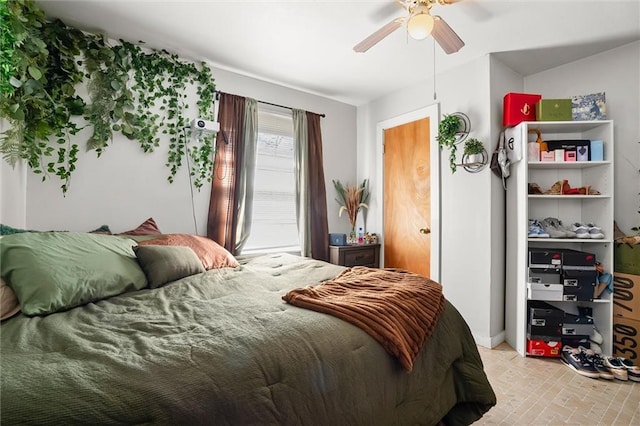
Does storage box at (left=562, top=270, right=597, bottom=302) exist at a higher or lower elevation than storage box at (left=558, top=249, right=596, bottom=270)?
lower

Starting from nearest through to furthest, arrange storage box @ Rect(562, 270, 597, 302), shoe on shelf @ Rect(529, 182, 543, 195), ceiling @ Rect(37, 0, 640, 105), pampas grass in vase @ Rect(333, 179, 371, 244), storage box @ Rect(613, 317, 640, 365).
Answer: ceiling @ Rect(37, 0, 640, 105), storage box @ Rect(613, 317, 640, 365), storage box @ Rect(562, 270, 597, 302), shoe on shelf @ Rect(529, 182, 543, 195), pampas grass in vase @ Rect(333, 179, 371, 244)

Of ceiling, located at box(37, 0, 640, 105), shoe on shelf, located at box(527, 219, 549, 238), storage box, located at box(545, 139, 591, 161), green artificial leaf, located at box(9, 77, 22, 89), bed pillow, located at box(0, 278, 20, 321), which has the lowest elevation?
bed pillow, located at box(0, 278, 20, 321)

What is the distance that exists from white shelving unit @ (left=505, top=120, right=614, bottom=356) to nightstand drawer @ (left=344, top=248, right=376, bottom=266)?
1446 mm

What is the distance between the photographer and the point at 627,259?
2453 mm

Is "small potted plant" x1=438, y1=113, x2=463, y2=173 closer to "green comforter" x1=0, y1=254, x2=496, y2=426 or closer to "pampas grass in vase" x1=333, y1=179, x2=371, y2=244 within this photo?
"pampas grass in vase" x1=333, y1=179, x2=371, y2=244

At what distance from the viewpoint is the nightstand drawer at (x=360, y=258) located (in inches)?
140

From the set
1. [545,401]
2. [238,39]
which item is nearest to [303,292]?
[545,401]

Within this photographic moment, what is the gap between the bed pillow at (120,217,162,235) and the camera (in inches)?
94.0

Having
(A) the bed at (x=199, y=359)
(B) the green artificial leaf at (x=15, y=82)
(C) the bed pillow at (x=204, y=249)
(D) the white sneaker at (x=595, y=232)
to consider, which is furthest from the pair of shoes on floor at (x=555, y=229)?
(B) the green artificial leaf at (x=15, y=82)

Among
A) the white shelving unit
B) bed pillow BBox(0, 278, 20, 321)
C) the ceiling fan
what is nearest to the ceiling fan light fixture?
the ceiling fan

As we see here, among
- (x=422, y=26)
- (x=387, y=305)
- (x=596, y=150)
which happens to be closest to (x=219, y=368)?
(x=387, y=305)

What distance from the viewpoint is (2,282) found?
4.00 ft

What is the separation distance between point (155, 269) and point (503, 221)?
9.54 ft

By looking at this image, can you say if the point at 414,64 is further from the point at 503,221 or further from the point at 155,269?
the point at 155,269
